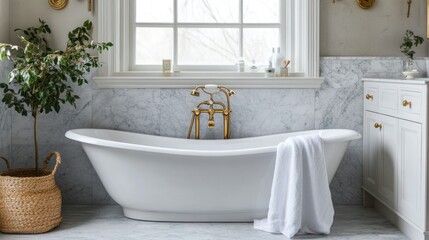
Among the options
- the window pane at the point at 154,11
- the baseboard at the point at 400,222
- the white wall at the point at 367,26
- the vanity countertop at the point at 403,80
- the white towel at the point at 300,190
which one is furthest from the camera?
the window pane at the point at 154,11

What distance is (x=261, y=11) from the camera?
13.8ft

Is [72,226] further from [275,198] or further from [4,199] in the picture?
[275,198]

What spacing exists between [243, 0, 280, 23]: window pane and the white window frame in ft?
0.65

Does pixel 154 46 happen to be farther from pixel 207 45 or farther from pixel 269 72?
pixel 269 72

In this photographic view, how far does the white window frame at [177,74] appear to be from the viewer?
3.92 m

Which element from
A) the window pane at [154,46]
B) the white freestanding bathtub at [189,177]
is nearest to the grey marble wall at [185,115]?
the window pane at [154,46]

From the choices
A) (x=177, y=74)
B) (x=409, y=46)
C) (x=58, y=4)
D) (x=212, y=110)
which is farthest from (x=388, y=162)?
(x=58, y=4)

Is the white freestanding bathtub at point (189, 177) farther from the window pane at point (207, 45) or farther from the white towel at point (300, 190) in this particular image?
the window pane at point (207, 45)

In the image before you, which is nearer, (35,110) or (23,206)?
(23,206)

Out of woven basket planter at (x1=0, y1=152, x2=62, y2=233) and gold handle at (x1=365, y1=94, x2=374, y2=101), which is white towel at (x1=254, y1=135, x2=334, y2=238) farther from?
woven basket planter at (x1=0, y1=152, x2=62, y2=233)

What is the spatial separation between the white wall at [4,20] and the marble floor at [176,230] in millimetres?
1300

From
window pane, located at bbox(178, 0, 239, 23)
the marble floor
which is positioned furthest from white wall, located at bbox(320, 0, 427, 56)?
the marble floor

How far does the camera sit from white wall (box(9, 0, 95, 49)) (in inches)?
154

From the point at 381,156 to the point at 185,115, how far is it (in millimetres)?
1391
